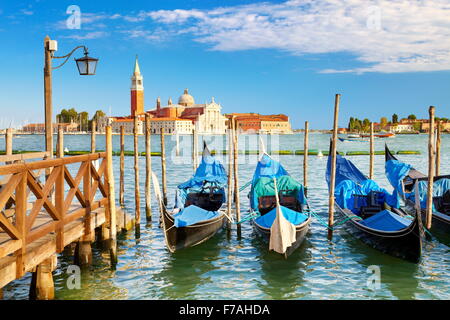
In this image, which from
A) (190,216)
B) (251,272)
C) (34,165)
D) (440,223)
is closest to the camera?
(34,165)

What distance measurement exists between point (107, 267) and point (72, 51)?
2542 mm

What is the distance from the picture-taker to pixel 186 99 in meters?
97.3

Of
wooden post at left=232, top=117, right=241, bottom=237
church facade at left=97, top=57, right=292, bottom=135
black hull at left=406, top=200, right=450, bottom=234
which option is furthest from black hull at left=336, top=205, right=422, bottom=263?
church facade at left=97, top=57, right=292, bottom=135

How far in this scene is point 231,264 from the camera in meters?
5.89

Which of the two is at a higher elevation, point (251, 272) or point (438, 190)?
point (438, 190)

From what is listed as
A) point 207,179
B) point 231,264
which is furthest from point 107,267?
point 207,179

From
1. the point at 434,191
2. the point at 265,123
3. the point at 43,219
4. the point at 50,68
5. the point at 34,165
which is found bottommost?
the point at 434,191

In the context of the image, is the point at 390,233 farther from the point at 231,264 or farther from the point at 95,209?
the point at 95,209

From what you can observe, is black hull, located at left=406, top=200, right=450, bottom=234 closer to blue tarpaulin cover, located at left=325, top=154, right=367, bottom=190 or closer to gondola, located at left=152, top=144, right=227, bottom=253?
blue tarpaulin cover, located at left=325, top=154, right=367, bottom=190

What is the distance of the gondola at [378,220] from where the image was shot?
18.2 feet

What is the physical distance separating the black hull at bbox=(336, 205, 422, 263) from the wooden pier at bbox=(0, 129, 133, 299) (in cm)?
326

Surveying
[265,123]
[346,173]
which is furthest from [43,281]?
[265,123]

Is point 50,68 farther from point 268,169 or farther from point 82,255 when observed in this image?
point 268,169

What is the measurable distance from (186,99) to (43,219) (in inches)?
3693
